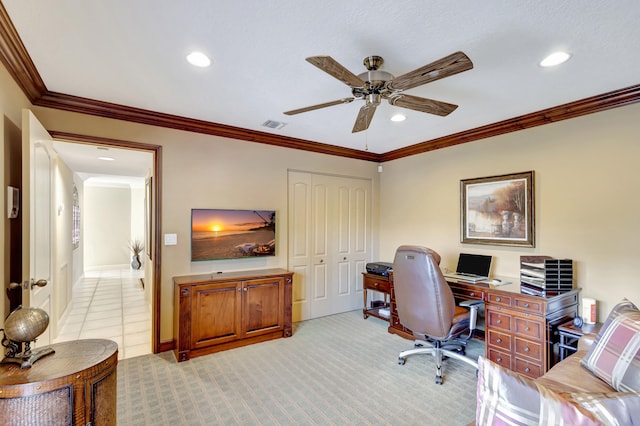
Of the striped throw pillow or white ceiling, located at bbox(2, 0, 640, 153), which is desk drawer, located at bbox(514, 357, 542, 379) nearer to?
the striped throw pillow

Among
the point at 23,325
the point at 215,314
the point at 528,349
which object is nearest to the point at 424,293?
the point at 528,349

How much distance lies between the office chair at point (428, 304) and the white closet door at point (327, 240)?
1.64 metres

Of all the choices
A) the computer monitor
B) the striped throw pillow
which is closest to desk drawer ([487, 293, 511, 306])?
the computer monitor

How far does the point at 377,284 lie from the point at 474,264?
126 cm

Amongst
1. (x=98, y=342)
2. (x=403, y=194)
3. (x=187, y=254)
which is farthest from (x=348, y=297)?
(x=98, y=342)

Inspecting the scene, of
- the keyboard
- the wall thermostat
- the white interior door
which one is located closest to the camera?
the white interior door

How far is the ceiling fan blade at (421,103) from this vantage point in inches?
85.0

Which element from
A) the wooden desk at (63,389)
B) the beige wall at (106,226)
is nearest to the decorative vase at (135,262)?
the beige wall at (106,226)

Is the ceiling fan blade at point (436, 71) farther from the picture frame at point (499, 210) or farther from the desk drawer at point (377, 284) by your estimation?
the desk drawer at point (377, 284)

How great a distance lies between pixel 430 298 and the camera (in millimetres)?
2748

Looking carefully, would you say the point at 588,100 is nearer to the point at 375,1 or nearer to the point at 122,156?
the point at 375,1

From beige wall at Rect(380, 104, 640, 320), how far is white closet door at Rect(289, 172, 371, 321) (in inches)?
51.3

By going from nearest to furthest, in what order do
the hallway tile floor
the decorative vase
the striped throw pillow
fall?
the striped throw pillow < the hallway tile floor < the decorative vase

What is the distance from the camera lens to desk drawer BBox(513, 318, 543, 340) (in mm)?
2562
